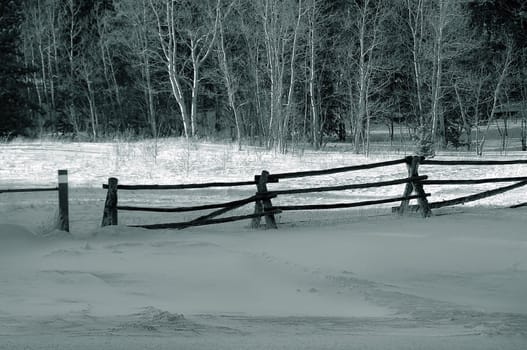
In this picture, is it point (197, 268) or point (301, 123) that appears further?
point (301, 123)

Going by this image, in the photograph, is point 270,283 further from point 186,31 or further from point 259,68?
point 259,68

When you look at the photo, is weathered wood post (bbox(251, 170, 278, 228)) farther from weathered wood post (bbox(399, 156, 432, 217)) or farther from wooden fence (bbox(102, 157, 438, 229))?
weathered wood post (bbox(399, 156, 432, 217))

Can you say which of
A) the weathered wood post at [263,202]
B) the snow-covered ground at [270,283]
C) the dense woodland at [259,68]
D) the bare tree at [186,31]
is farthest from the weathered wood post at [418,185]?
the bare tree at [186,31]

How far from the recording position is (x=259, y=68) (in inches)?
1639

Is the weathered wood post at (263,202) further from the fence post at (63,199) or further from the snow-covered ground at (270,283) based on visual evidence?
the fence post at (63,199)

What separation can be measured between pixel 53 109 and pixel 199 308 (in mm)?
46362

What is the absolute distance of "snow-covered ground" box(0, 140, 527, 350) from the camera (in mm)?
5184

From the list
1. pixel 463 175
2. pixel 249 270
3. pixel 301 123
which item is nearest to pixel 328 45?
pixel 301 123

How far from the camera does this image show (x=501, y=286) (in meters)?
7.77

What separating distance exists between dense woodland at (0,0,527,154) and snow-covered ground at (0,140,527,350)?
20.7 m

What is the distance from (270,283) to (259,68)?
34.9 meters

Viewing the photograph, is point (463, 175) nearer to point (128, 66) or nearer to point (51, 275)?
point (51, 275)

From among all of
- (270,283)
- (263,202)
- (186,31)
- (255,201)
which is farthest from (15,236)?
(186,31)

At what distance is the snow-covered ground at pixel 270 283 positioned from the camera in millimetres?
5184
